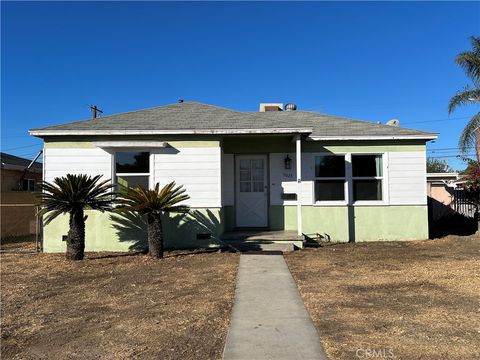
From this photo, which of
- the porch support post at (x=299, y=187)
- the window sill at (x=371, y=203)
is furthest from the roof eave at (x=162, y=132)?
the window sill at (x=371, y=203)

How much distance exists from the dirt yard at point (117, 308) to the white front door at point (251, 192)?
3074 mm

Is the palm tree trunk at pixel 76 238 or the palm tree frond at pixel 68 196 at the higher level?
the palm tree frond at pixel 68 196

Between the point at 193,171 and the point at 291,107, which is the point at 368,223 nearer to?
the point at 193,171

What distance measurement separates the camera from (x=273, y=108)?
55.9 feet

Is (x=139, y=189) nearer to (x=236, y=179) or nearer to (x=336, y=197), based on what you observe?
(x=236, y=179)

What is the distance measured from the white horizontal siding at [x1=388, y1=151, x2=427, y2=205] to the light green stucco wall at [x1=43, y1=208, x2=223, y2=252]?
5.14m

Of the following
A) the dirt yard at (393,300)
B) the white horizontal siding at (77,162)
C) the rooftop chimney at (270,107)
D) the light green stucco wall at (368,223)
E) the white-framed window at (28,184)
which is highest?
the rooftop chimney at (270,107)

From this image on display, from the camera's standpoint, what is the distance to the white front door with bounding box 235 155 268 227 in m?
→ 12.3

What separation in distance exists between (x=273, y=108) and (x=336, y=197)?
19.7ft

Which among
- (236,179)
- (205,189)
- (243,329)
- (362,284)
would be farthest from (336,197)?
(243,329)

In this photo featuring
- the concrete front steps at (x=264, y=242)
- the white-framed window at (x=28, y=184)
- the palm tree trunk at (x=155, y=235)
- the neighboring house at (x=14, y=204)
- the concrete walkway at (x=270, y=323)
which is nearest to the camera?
the concrete walkway at (x=270, y=323)

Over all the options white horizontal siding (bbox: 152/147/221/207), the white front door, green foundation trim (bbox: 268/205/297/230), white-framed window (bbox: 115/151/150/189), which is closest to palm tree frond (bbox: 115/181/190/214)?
white horizontal siding (bbox: 152/147/221/207)

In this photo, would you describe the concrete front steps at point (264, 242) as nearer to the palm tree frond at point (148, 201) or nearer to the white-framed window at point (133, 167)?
the palm tree frond at point (148, 201)

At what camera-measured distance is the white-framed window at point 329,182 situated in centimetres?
1226
